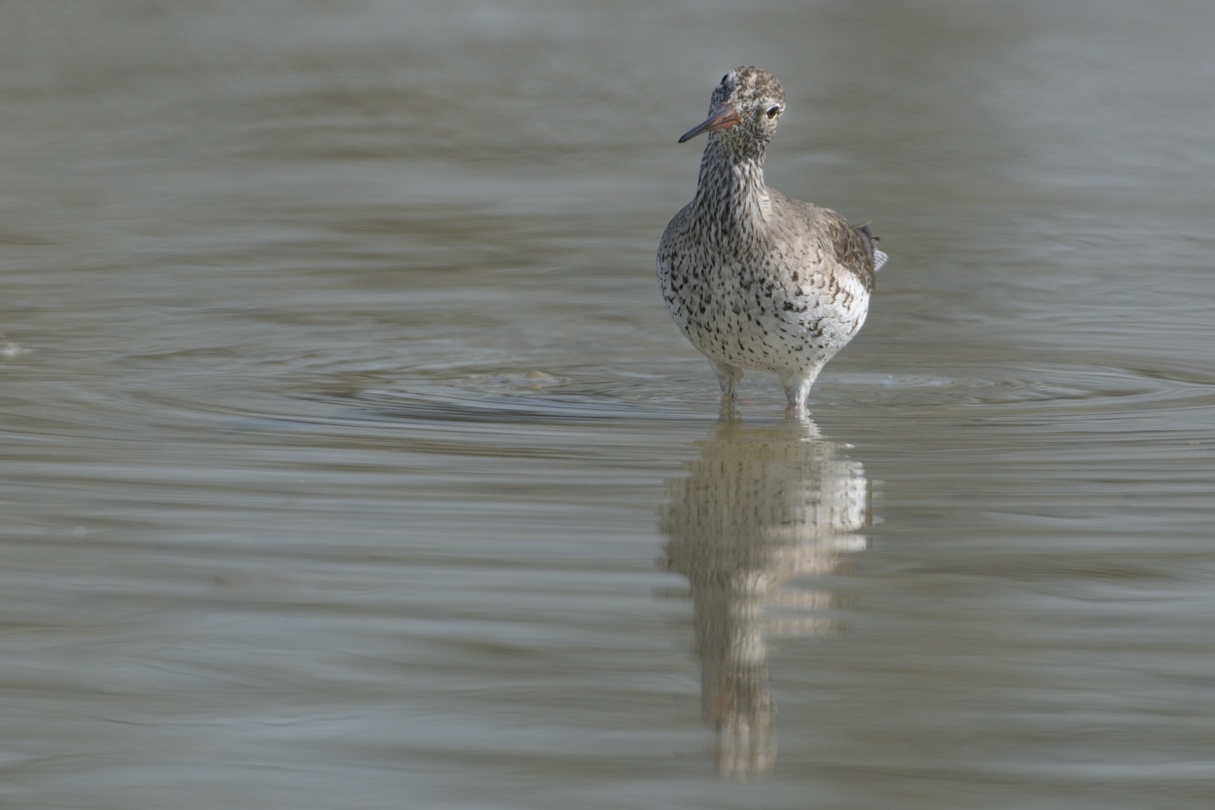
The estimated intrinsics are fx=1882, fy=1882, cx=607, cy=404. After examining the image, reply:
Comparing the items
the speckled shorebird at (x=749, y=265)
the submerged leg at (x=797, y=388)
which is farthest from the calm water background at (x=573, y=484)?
the speckled shorebird at (x=749, y=265)

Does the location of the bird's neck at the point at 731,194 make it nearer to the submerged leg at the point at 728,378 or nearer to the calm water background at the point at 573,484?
the submerged leg at the point at 728,378

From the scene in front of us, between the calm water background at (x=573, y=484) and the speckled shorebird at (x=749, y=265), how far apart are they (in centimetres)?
33

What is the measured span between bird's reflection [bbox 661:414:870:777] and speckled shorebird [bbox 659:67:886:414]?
0.39m

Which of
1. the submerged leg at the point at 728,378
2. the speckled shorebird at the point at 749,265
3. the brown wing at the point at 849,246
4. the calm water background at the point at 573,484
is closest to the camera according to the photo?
the calm water background at the point at 573,484

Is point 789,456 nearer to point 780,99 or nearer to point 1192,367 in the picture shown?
point 780,99

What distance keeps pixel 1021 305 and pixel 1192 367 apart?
1.85 metres

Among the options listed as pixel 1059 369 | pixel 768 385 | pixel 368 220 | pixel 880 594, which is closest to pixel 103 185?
pixel 368 220

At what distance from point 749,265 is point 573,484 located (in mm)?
1727

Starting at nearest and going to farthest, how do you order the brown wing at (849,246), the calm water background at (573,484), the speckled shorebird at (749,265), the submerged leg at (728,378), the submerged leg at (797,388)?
1. the calm water background at (573,484)
2. the speckled shorebird at (749,265)
3. the submerged leg at (797,388)
4. the submerged leg at (728,378)
5. the brown wing at (849,246)

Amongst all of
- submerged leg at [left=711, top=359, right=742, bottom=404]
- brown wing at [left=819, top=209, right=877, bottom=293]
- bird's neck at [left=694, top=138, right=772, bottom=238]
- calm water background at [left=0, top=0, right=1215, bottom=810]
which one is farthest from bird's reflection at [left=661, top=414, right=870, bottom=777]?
brown wing at [left=819, top=209, right=877, bottom=293]

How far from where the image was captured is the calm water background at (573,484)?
13.4ft

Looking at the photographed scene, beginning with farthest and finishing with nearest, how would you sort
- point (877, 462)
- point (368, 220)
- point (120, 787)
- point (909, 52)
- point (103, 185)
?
1. point (909, 52)
2. point (103, 185)
3. point (368, 220)
4. point (877, 462)
5. point (120, 787)

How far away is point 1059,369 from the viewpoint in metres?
8.63

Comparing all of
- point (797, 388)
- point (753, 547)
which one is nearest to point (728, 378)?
point (797, 388)
